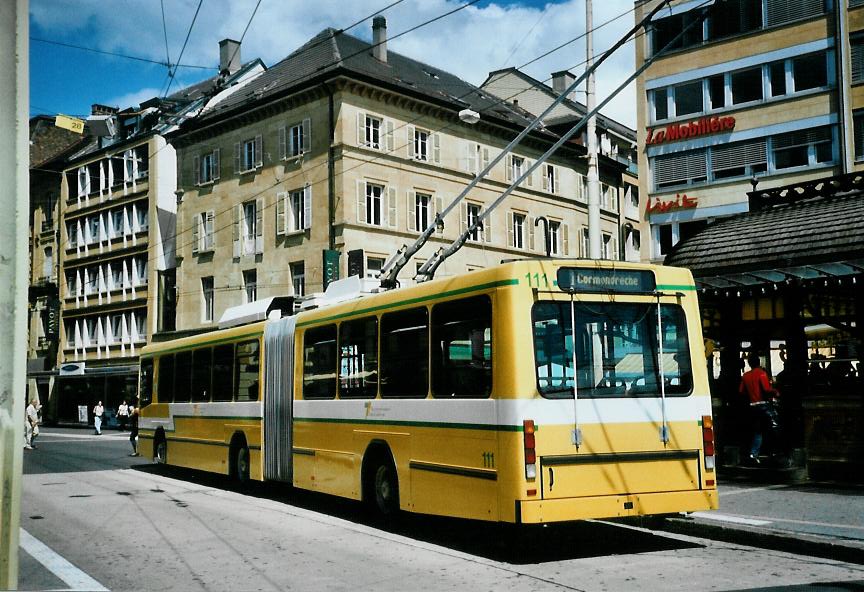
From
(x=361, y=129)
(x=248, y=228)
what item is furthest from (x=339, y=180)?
(x=248, y=228)

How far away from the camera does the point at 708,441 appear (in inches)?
395

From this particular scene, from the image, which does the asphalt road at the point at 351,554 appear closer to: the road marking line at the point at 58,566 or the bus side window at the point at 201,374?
the road marking line at the point at 58,566

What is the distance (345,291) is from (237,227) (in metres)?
33.8

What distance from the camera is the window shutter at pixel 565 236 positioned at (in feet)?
172

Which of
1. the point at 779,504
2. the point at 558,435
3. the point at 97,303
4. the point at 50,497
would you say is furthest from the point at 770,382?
the point at 97,303

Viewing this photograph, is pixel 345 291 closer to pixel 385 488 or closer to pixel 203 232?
pixel 385 488

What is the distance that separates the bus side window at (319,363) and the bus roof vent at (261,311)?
213 centimetres

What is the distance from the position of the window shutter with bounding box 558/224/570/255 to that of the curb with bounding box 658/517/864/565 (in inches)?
1639

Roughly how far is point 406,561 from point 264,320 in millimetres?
7729

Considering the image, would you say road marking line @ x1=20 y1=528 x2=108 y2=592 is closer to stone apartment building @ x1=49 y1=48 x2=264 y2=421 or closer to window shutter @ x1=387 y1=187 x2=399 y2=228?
window shutter @ x1=387 y1=187 x2=399 y2=228

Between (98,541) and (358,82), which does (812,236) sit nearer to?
(98,541)

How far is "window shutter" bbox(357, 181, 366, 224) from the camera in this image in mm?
41156

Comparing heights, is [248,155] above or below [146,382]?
above

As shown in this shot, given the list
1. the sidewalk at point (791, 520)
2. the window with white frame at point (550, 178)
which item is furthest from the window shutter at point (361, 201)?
the sidewalk at point (791, 520)
